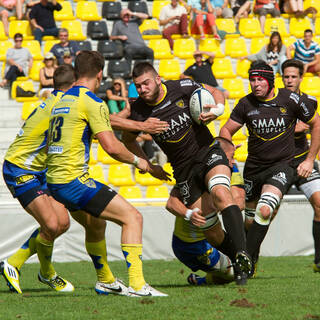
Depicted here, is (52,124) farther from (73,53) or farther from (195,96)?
(73,53)

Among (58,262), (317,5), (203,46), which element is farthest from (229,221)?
(317,5)

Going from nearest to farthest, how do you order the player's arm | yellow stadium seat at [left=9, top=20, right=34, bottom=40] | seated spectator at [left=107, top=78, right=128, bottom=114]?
the player's arm → seated spectator at [left=107, top=78, right=128, bottom=114] → yellow stadium seat at [left=9, top=20, right=34, bottom=40]

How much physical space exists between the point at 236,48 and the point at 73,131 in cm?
1352

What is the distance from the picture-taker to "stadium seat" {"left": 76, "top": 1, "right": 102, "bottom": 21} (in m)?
19.6

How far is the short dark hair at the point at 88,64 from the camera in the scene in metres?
6.63

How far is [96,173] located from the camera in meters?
15.5

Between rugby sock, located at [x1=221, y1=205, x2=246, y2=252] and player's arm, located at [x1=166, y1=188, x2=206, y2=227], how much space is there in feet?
0.78

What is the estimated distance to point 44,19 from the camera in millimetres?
18812

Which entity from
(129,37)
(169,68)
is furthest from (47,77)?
(169,68)

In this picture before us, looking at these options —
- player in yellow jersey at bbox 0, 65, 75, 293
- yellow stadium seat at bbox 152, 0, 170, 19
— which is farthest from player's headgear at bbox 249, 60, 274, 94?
yellow stadium seat at bbox 152, 0, 170, 19

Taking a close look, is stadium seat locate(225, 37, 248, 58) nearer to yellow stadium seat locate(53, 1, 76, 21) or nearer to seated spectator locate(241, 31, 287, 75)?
seated spectator locate(241, 31, 287, 75)

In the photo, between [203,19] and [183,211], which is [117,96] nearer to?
[203,19]

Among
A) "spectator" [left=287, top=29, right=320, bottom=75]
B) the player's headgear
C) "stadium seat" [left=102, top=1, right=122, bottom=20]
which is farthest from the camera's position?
"stadium seat" [left=102, top=1, right=122, bottom=20]

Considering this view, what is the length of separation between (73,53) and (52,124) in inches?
439
